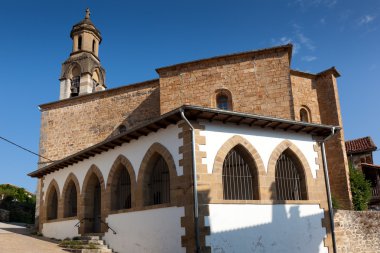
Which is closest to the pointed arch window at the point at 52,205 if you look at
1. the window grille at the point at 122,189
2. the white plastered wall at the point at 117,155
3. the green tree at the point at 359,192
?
the white plastered wall at the point at 117,155

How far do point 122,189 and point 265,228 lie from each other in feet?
16.1

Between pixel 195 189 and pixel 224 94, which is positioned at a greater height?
pixel 224 94

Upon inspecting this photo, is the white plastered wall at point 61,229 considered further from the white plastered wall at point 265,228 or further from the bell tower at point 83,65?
the bell tower at point 83,65

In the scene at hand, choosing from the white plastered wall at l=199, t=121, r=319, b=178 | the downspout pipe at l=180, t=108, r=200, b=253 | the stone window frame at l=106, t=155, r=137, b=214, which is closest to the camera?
the downspout pipe at l=180, t=108, r=200, b=253

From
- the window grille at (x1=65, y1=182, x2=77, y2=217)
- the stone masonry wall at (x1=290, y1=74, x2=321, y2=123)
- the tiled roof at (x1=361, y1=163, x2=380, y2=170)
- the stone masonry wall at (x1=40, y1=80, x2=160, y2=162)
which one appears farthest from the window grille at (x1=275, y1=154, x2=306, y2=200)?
the tiled roof at (x1=361, y1=163, x2=380, y2=170)

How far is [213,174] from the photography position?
345 inches

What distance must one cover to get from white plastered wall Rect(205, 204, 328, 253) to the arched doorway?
5.72 m

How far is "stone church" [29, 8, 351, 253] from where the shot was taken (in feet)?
28.3

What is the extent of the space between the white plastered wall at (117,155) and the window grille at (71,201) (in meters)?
0.40

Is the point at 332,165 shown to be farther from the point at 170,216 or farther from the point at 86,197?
the point at 86,197

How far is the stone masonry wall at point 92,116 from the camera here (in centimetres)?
1850

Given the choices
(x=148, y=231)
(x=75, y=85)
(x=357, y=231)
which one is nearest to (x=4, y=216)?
(x=75, y=85)

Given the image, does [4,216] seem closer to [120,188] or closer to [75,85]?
[75,85]

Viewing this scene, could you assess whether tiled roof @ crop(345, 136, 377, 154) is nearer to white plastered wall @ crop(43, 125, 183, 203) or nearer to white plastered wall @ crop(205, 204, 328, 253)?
white plastered wall @ crop(205, 204, 328, 253)
